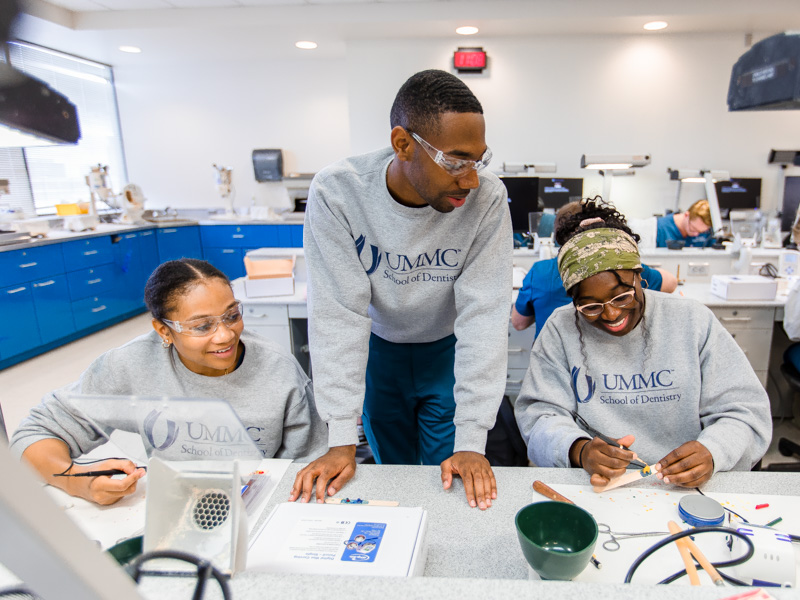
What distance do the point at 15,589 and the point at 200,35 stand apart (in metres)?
5.21

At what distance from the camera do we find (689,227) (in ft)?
12.1

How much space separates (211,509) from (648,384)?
39.1 inches

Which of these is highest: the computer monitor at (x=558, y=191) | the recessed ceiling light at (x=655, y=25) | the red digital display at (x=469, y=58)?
the recessed ceiling light at (x=655, y=25)

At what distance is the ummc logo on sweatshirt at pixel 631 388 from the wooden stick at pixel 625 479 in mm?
259

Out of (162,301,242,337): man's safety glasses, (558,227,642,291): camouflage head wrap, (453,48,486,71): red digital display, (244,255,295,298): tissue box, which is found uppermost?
(453,48,486,71): red digital display

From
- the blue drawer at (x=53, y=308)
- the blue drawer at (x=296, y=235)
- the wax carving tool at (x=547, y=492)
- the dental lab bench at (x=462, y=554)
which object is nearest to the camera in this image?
the dental lab bench at (x=462, y=554)

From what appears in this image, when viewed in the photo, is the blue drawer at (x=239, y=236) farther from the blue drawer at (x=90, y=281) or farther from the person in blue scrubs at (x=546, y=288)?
the person in blue scrubs at (x=546, y=288)

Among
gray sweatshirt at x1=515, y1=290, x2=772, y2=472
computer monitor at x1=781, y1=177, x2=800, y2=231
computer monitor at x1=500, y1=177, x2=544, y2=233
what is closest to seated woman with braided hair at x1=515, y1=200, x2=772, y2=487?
gray sweatshirt at x1=515, y1=290, x2=772, y2=472

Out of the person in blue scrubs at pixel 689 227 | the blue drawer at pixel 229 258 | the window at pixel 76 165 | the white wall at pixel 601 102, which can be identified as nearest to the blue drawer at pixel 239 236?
the blue drawer at pixel 229 258

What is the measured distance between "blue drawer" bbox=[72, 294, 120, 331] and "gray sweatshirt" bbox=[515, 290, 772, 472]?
4.17m

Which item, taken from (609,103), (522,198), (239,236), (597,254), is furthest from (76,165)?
(597,254)

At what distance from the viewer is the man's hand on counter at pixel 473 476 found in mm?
927

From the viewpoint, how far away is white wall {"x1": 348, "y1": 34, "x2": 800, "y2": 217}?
4641 millimetres

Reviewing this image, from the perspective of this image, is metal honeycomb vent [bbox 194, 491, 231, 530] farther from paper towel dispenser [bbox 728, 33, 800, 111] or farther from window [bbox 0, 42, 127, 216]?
window [bbox 0, 42, 127, 216]
